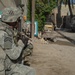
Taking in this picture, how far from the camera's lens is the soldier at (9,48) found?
10.9 ft

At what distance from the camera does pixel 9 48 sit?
131 inches

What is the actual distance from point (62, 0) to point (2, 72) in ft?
120

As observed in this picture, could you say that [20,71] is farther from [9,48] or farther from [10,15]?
[10,15]

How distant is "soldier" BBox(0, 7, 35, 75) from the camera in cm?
333

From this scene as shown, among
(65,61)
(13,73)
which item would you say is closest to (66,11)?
(65,61)

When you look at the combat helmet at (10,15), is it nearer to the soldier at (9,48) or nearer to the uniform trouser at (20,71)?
the soldier at (9,48)

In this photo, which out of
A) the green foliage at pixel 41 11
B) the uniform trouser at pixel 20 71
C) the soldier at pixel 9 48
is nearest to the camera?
Result: the soldier at pixel 9 48

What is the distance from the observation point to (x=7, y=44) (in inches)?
131

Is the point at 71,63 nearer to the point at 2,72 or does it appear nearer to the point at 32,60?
the point at 32,60

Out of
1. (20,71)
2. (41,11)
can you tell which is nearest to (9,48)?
(20,71)

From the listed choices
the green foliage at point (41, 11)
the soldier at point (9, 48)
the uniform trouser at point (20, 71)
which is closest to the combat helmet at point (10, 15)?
the soldier at point (9, 48)

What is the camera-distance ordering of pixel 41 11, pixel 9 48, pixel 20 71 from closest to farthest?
pixel 9 48 < pixel 20 71 < pixel 41 11

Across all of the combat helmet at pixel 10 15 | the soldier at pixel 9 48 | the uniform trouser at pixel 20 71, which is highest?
the combat helmet at pixel 10 15

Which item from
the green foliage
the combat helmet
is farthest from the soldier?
the green foliage
